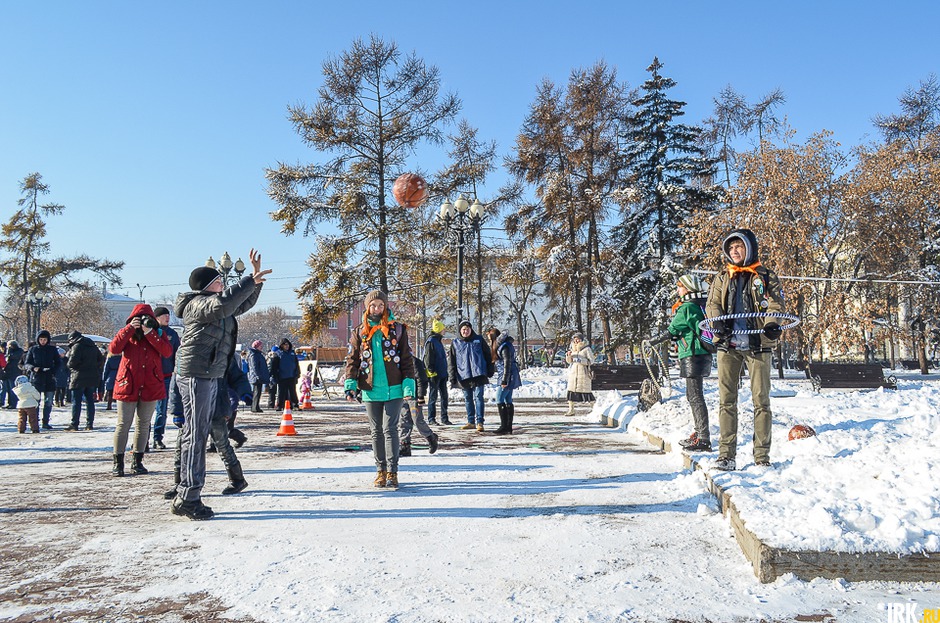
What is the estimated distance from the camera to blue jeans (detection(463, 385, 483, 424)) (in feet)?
37.3

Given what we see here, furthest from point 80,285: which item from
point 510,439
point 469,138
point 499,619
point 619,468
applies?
point 499,619

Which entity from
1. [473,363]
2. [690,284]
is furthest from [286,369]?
[690,284]

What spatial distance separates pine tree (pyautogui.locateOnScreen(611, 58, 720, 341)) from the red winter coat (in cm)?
2524

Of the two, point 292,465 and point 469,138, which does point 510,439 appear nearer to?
point 292,465

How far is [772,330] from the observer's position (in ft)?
18.5

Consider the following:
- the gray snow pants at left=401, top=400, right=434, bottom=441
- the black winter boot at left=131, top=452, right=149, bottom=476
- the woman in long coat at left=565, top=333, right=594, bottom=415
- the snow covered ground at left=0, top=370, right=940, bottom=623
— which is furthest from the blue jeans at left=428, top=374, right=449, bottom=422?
the black winter boot at left=131, top=452, right=149, bottom=476

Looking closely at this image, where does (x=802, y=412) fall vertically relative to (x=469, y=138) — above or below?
below

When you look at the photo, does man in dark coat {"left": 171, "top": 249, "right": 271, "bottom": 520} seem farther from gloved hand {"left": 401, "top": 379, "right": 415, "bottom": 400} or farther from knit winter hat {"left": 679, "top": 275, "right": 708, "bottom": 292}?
knit winter hat {"left": 679, "top": 275, "right": 708, "bottom": 292}

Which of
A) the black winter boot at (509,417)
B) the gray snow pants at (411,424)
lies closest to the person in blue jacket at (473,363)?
the black winter boot at (509,417)

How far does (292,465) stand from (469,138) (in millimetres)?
24588

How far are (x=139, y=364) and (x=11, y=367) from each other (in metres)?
13.8

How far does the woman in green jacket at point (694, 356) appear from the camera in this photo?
7.39 metres

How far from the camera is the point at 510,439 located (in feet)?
33.7

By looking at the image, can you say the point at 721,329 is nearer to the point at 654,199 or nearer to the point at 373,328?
the point at 373,328
